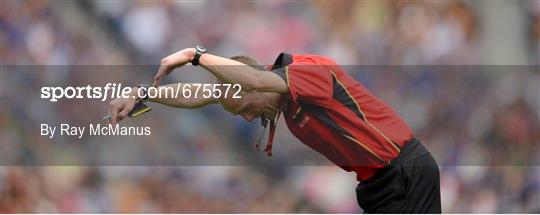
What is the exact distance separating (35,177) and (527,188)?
2.58 m

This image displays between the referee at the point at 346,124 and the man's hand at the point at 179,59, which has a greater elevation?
the man's hand at the point at 179,59

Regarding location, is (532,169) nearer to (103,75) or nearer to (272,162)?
(272,162)

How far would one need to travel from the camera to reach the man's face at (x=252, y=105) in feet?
11.0

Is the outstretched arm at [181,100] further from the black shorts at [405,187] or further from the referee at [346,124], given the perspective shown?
the black shorts at [405,187]

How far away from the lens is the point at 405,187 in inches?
118

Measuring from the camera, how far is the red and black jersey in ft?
10.2

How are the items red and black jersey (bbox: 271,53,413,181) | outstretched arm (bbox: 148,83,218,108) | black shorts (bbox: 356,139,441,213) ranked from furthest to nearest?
outstretched arm (bbox: 148,83,218,108), red and black jersey (bbox: 271,53,413,181), black shorts (bbox: 356,139,441,213)

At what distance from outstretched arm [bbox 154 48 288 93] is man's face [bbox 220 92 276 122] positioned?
118 millimetres

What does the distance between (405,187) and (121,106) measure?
1.23 metres

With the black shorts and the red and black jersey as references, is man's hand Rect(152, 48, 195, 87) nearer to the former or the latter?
the red and black jersey

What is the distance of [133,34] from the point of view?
13.5 feet

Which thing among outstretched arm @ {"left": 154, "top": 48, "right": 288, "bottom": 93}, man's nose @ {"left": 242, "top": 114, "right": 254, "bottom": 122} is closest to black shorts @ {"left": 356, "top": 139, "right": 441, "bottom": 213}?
outstretched arm @ {"left": 154, "top": 48, "right": 288, "bottom": 93}

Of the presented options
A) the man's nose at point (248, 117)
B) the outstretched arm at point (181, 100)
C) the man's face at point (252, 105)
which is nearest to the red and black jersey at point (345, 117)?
the man's face at point (252, 105)

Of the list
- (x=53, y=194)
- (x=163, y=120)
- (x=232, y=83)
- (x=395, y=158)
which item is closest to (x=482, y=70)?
(x=395, y=158)
